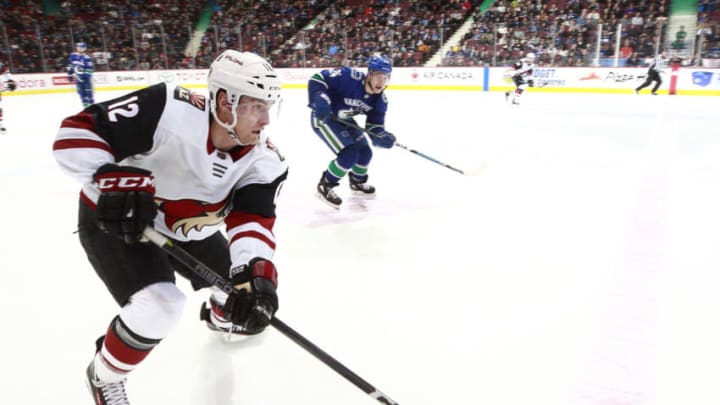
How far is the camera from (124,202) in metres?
1.23

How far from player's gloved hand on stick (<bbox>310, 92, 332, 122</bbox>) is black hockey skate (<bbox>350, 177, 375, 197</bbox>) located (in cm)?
62

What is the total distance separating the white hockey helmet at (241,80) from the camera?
136cm

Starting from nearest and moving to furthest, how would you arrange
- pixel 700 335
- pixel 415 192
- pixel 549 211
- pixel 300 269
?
pixel 700 335 < pixel 300 269 < pixel 549 211 < pixel 415 192

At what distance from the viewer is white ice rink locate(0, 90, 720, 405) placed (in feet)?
5.69

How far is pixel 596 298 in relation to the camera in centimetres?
233

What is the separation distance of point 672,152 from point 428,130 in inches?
118

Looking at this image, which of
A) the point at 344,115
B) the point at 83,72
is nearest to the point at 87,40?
the point at 83,72

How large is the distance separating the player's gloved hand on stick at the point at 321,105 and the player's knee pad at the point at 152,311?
8.37 ft

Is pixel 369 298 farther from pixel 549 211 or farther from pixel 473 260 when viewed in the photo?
pixel 549 211

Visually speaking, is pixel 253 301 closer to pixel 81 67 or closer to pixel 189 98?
pixel 189 98

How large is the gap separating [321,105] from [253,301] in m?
2.66

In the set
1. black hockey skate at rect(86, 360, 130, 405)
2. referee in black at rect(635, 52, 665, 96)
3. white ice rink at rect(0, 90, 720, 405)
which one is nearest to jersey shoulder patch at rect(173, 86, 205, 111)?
black hockey skate at rect(86, 360, 130, 405)

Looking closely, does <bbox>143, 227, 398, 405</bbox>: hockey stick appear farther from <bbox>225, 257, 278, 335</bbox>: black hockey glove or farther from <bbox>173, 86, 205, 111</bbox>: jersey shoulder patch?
<bbox>173, 86, 205, 111</bbox>: jersey shoulder patch

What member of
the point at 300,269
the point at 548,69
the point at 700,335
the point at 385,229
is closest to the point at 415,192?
the point at 385,229
